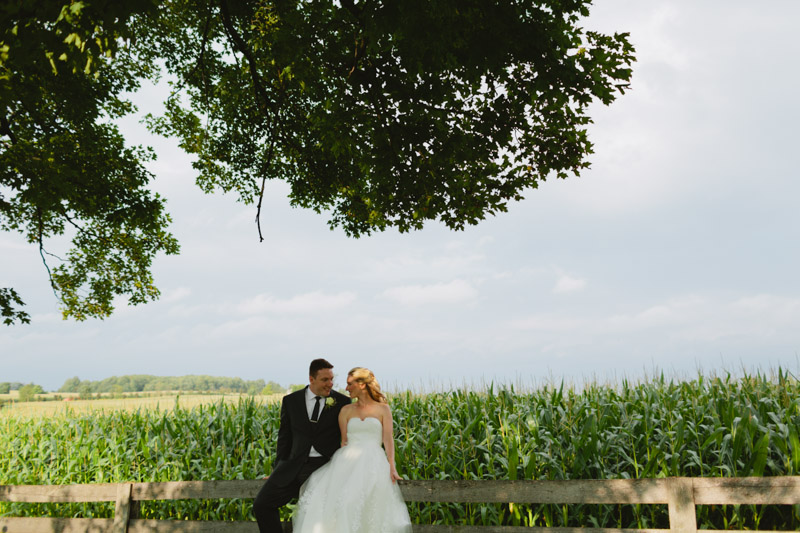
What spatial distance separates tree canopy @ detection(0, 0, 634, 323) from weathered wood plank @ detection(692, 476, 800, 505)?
6001 mm

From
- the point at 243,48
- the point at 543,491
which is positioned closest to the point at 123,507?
the point at 543,491

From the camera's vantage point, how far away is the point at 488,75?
10.1 m

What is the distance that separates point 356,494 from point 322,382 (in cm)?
127

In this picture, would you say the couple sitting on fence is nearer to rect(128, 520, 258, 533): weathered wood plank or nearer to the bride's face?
the bride's face

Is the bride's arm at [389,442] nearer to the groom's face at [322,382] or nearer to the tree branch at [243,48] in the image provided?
the groom's face at [322,382]

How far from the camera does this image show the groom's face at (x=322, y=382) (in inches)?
258

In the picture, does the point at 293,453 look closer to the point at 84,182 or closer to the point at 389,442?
the point at 389,442

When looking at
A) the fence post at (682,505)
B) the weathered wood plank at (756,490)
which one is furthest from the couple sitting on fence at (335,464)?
the weathered wood plank at (756,490)

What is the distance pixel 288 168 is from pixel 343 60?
4096 millimetres

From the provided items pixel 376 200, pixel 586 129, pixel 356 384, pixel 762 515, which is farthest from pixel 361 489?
pixel 586 129

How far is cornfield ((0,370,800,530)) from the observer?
8.55m

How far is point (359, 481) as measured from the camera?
6.38m

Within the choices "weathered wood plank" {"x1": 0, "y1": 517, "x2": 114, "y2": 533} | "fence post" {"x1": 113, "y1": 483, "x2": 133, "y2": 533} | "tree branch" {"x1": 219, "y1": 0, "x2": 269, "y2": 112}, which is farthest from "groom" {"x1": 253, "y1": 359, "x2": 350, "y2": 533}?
"tree branch" {"x1": 219, "y1": 0, "x2": 269, "y2": 112}

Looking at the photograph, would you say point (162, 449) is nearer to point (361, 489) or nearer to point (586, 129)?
point (361, 489)
